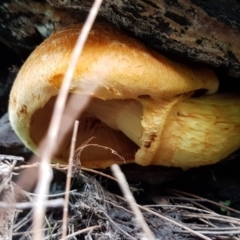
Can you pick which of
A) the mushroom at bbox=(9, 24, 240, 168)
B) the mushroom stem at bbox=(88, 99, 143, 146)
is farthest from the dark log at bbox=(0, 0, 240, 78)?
the mushroom stem at bbox=(88, 99, 143, 146)

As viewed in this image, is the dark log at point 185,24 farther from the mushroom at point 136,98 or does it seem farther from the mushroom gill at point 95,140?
the mushroom gill at point 95,140

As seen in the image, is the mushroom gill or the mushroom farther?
the mushroom gill

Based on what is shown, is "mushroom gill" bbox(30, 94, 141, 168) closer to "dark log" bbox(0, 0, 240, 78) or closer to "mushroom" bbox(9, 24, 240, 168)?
"mushroom" bbox(9, 24, 240, 168)

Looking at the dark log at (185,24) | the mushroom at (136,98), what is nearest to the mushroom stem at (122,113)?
the mushroom at (136,98)

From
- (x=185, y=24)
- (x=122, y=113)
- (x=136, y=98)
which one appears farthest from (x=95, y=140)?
(x=185, y=24)

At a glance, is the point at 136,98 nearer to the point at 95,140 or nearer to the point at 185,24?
the point at 185,24

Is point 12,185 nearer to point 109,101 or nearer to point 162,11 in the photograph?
point 109,101

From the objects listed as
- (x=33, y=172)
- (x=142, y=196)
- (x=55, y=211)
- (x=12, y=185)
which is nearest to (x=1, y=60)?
(x=33, y=172)
